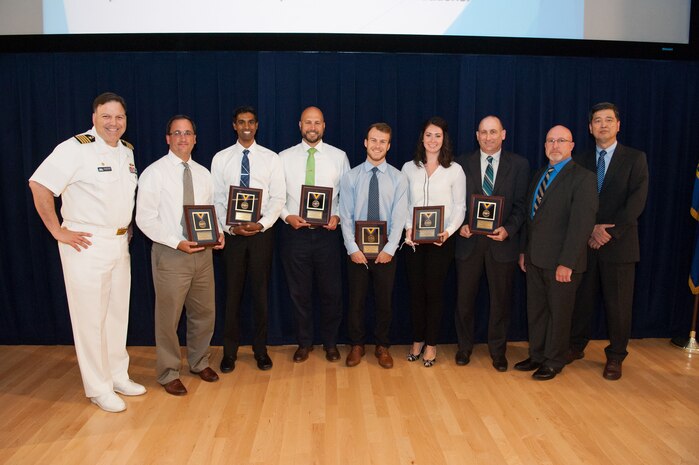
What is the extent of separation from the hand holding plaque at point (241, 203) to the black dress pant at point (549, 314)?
197 cm

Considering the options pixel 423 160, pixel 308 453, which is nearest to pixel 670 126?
pixel 423 160

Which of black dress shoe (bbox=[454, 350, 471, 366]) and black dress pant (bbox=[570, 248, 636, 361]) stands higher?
black dress pant (bbox=[570, 248, 636, 361])

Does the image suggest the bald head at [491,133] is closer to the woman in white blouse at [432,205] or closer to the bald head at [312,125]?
the woman in white blouse at [432,205]

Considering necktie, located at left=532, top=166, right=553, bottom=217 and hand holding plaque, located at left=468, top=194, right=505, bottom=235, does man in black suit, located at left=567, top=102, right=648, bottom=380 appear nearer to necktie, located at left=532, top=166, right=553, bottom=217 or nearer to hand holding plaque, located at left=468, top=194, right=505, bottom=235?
necktie, located at left=532, top=166, right=553, bottom=217

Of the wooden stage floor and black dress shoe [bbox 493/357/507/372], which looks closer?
the wooden stage floor

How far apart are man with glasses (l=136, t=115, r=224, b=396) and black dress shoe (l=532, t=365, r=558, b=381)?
2.37 meters

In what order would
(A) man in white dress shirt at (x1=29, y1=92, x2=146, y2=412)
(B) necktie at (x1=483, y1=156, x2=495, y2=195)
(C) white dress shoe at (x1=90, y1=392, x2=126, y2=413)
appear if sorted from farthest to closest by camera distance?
(B) necktie at (x1=483, y1=156, x2=495, y2=195), (C) white dress shoe at (x1=90, y1=392, x2=126, y2=413), (A) man in white dress shirt at (x1=29, y1=92, x2=146, y2=412)

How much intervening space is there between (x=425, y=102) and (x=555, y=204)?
1.45 m

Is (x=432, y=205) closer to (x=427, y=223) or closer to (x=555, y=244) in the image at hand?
(x=427, y=223)

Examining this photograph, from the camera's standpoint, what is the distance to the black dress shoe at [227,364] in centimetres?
404

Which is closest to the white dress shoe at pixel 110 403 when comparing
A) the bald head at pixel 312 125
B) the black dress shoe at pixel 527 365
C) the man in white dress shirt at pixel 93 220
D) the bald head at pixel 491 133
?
the man in white dress shirt at pixel 93 220

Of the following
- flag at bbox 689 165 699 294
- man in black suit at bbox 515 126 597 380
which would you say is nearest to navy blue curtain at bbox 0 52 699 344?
flag at bbox 689 165 699 294

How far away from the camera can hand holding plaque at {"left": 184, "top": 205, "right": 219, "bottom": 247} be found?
3.57 meters

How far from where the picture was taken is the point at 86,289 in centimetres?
336
